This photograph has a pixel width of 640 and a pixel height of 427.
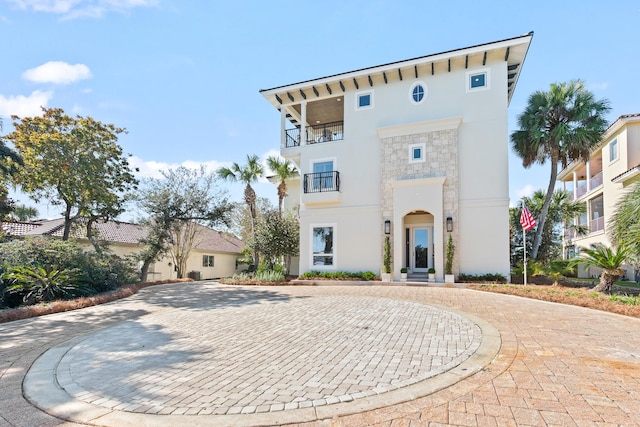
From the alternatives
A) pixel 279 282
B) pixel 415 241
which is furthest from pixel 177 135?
pixel 415 241

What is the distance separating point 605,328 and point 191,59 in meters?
12.7

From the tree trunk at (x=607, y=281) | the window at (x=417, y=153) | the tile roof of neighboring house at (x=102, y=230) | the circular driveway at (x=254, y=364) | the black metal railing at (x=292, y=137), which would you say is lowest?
the circular driveway at (x=254, y=364)

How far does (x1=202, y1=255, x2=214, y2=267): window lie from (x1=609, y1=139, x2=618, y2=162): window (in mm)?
28337

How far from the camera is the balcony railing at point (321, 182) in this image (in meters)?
17.6

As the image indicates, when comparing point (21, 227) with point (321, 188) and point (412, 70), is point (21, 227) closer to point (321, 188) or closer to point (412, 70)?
point (321, 188)

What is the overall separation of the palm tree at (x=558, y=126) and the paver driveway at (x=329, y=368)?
34.1ft

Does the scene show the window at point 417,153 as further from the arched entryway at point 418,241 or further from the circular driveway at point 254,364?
the circular driveway at point 254,364

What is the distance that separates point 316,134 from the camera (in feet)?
69.4

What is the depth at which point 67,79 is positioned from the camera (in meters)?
11.3

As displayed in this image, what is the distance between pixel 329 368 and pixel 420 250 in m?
13.2

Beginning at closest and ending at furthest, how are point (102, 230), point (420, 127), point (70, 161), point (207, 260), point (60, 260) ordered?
point (60, 260) → point (70, 161) → point (420, 127) → point (102, 230) → point (207, 260)

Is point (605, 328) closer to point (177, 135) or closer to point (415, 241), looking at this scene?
point (415, 241)

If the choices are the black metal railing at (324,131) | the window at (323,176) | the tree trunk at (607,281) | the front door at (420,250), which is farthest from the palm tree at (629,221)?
the black metal railing at (324,131)

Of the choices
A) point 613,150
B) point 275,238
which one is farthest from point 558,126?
point 275,238
